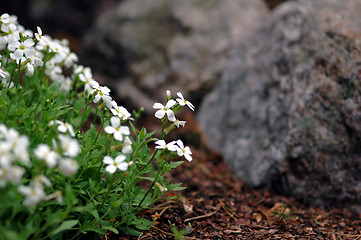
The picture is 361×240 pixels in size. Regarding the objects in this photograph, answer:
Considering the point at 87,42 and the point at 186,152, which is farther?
the point at 87,42

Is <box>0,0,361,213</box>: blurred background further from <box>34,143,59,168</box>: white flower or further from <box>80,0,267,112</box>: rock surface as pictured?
<box>34,143,59,168</box>: white flower

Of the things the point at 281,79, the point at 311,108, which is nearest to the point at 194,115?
the point at 281,79

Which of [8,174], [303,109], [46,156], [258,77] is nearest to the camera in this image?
[8,174]

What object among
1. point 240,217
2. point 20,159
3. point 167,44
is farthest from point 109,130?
point 167,44

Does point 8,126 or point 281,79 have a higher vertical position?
point 281,79

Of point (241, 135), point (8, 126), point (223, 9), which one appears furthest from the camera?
point (223, 9)

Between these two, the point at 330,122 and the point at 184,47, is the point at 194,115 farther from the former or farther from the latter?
the point at 330,122

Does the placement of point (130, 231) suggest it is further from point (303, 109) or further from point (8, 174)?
point (303, 109)

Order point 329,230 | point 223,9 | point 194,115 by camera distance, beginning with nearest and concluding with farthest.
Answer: point 329,230 → point 194,115 → point 223,9
